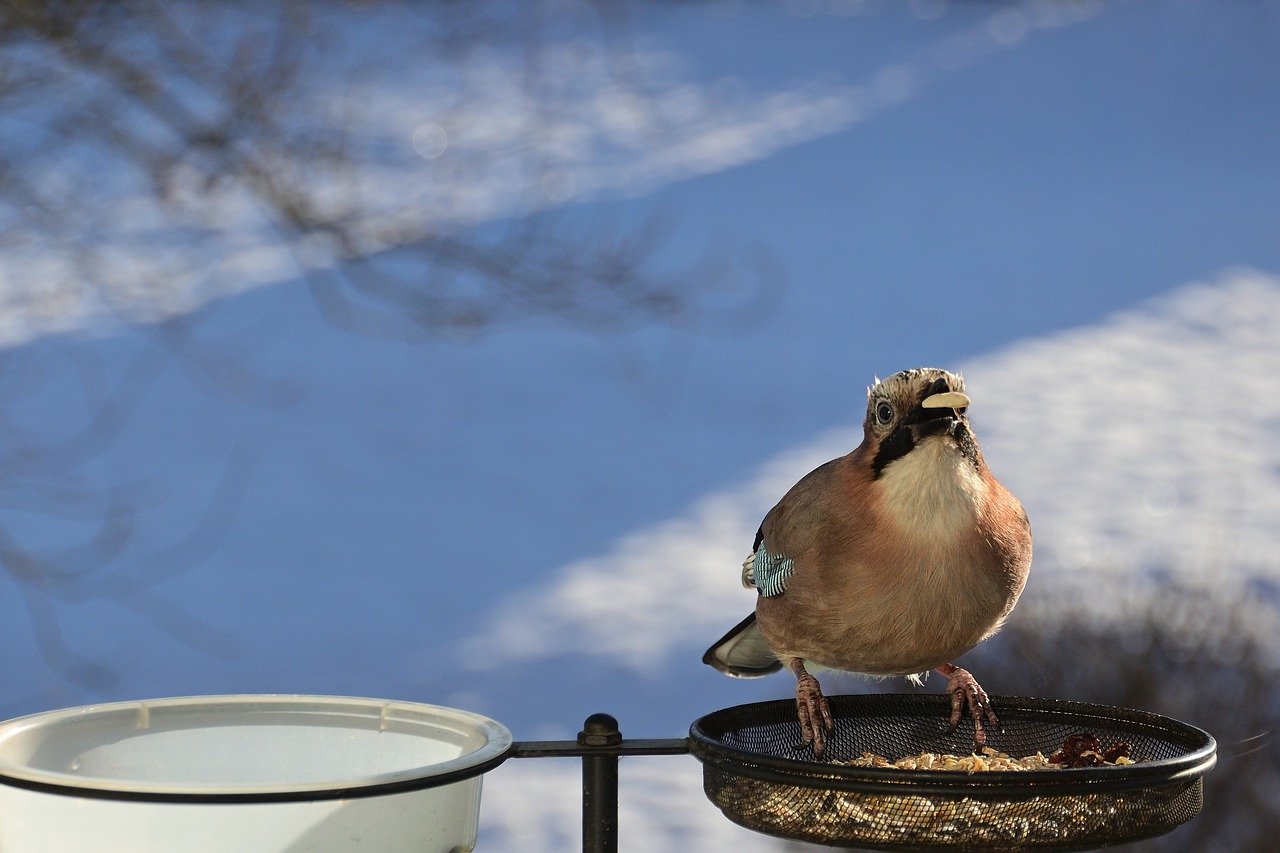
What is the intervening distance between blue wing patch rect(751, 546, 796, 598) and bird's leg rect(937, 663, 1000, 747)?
0.27 meters

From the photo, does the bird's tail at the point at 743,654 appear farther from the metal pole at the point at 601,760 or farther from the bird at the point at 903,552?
the metal pole at the point at 601,760

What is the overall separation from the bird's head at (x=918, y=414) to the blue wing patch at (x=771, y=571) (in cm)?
20

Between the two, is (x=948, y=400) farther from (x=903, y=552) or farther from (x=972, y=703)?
(x=972, y=703)

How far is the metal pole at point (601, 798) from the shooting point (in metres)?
1.44

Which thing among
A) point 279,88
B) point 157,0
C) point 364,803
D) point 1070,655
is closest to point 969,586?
point 364,803

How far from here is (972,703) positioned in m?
1.67

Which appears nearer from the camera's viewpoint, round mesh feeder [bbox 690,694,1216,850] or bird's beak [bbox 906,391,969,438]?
round mesh feeder [bbox 690,694,1216,850]

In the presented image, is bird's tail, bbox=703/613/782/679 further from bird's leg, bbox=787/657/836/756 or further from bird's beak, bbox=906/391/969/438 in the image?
bird's beak, bbox=906/391/969/438

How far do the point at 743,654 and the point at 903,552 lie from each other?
455 millimetres

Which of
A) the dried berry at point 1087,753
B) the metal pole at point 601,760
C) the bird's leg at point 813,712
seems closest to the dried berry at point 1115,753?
A: the dried berry at point 1087,753

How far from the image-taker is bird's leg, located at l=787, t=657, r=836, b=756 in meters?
1.61

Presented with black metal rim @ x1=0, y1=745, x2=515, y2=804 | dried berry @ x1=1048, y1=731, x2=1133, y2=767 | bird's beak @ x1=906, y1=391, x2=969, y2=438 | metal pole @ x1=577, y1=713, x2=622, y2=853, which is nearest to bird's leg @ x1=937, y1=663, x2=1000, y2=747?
dried berry @ x1=1048, y1=731, x2=1133, y2=767

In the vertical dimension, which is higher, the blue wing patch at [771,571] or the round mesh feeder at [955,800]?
the blue wing patch at [771,571]

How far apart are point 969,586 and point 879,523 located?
0.13 meters
